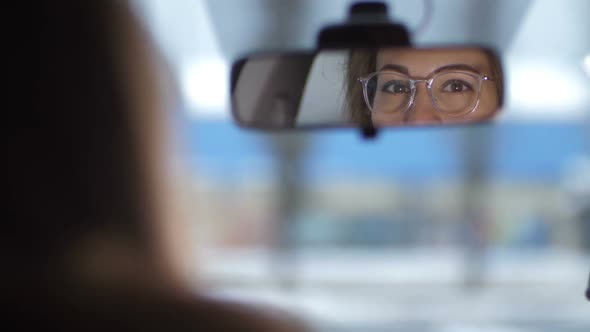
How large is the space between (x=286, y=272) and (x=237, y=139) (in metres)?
0.55

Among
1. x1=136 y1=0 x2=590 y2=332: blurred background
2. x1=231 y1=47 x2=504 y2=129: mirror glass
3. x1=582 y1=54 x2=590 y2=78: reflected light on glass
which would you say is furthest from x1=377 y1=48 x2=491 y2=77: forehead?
x1=582 y1=54 x2=590 y2=78: reflected light on glass

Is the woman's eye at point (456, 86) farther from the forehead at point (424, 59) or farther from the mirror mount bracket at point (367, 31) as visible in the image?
the mirror mount bracket at point (367, 31)

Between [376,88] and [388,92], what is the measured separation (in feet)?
0.13

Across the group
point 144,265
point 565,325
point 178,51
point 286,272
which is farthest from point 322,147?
point 565,325

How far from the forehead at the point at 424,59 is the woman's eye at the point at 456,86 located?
0.06 meters

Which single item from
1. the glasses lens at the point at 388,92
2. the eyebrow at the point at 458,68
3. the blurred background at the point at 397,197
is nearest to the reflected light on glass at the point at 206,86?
the blurred background at the point at 397,197

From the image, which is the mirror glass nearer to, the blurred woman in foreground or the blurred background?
the blurred background

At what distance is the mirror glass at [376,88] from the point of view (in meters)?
1.85

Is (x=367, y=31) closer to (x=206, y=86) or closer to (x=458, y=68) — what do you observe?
(x=458, y=68)

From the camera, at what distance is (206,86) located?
232 cm

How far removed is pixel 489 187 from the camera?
2.57 m

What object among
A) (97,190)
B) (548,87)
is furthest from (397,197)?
(97,190)

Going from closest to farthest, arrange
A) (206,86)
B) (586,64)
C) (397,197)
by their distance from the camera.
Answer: (586,64)
(206,86)
(397,197)

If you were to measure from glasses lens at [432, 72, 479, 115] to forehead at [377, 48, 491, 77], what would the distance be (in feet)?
0.16
